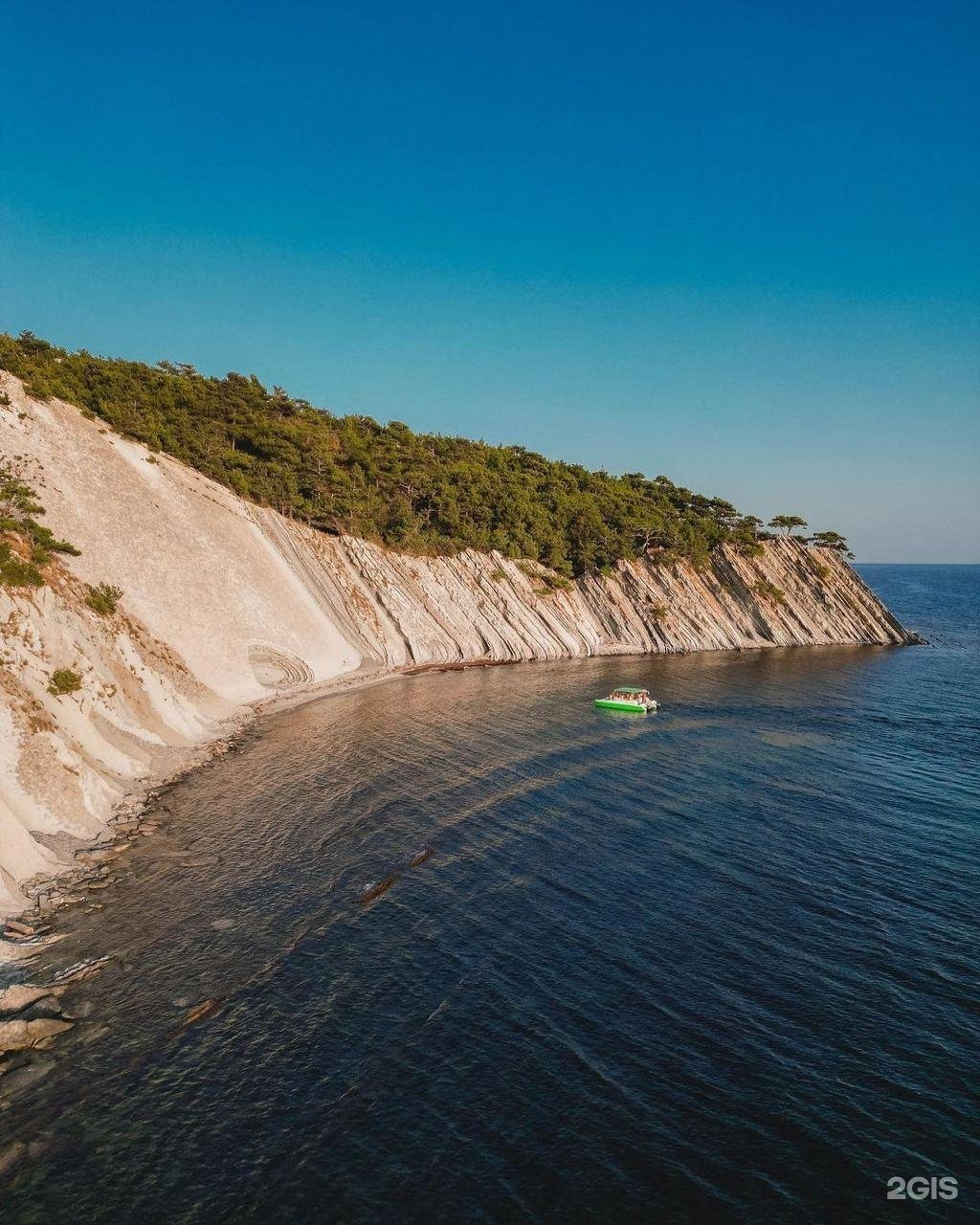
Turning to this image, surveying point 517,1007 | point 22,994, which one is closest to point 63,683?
point 22,994

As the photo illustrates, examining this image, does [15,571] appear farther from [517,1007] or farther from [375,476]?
[375,476]

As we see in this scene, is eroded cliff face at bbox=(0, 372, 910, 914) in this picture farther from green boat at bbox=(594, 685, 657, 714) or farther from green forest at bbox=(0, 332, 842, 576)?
green boat at bbox=(594, 685, 657, 714)

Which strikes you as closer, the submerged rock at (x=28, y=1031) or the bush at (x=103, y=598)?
the submerged rock at (x=28, y=1031)

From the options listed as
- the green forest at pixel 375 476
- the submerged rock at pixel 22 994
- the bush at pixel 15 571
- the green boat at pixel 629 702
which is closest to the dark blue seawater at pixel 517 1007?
the submerged rock at pixel 22 994

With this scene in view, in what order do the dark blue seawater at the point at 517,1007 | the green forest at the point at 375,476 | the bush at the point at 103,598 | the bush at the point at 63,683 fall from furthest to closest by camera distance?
the green forest at the point at 375,476 → the bush at the point at 103,598 → the bush at the point at 63,683 → the dark blue seawater at the point at 517,1007

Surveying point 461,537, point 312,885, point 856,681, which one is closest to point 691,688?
point 856,681

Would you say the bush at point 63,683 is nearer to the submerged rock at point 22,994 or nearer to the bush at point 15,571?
the bush at point 15,571

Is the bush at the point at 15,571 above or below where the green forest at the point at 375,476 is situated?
below

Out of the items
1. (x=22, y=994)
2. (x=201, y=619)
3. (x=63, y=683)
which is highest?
(x=201, y=619)
